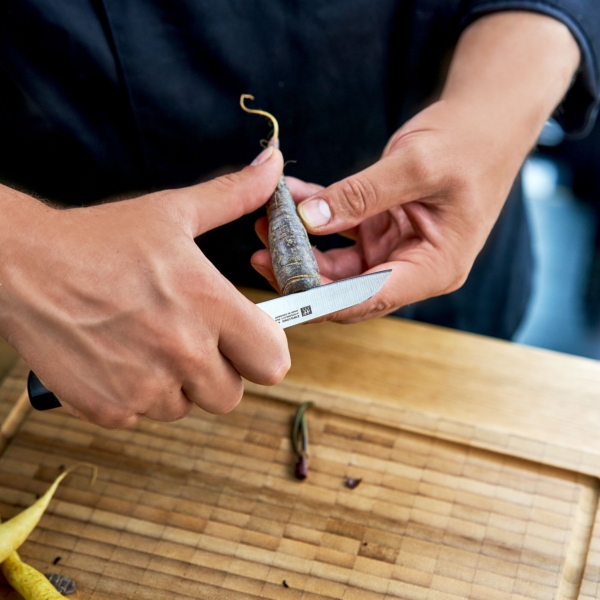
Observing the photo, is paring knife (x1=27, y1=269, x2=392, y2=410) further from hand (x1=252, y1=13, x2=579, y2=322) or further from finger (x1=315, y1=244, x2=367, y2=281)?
finger (x1=315, y1=244, x2=367, y2=281)

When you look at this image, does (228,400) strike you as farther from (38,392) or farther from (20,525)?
(20,525)

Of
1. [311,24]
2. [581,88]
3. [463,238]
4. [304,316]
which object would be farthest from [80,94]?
[581,88]

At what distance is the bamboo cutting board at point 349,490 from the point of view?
1399 mm

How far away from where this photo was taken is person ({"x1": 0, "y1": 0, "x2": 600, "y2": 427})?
3.78 feet

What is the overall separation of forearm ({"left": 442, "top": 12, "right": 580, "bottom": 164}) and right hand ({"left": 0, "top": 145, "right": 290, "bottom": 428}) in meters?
0.77

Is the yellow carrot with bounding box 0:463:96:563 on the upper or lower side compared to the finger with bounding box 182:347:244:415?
lower

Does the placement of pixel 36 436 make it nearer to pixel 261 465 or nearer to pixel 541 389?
pixel 261 465

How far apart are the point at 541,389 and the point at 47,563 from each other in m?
1.33

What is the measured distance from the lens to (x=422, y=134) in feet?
4.81

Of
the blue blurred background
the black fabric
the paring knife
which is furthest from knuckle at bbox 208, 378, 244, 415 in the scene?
the blue blurred background

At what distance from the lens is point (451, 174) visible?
1.46m

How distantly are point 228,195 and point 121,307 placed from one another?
0.33m

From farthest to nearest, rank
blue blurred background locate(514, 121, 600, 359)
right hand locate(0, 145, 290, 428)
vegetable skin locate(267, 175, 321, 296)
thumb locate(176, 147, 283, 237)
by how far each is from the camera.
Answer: blue blurred background locate(514, 121, 600, 359)
vegetable skin locate(267, 175, 321, 296)
thumb locate(176, 147, 283, 237)
right hand locate(0, 145, 290, 428)

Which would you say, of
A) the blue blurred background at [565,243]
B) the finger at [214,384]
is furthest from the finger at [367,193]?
the blue blurred background at [565,243]
